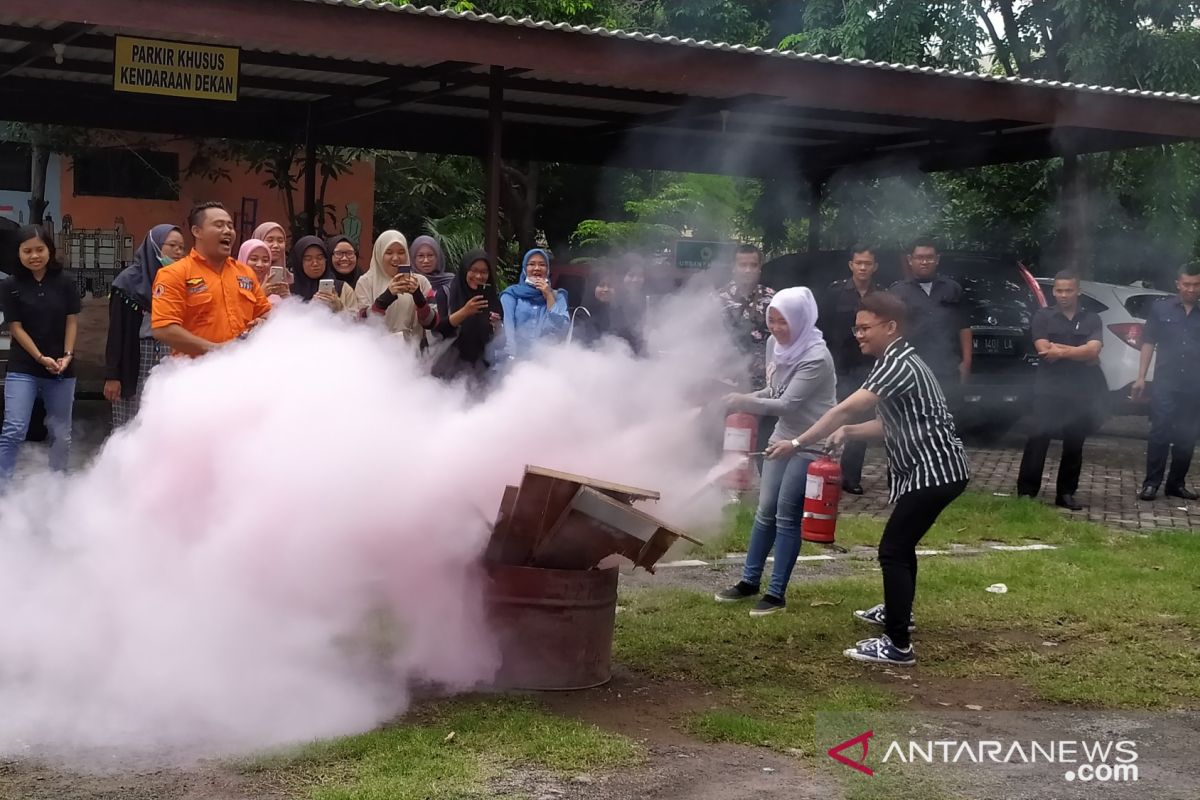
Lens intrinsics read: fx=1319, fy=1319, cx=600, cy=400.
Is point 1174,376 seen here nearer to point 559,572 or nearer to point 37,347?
point 559,572

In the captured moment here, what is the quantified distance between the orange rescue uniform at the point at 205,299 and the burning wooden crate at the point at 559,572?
1.96 m

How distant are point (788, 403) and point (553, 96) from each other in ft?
21.6

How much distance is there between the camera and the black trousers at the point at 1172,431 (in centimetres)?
1127

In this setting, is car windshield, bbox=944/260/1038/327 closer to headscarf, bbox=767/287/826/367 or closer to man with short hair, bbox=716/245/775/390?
man with short hair, bbox=716/245/775/390

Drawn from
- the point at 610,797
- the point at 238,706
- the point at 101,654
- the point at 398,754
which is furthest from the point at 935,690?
the point at 101,654

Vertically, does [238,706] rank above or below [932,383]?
below

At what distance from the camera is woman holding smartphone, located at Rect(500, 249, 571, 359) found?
904cm

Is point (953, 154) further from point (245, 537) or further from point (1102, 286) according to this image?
point (245, 537)

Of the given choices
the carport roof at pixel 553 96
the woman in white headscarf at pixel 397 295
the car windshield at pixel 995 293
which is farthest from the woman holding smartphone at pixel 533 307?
the car windshield at pixel 995 293

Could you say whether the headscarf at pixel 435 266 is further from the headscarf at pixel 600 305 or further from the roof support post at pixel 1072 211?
the roof support post at pixel 1072 211

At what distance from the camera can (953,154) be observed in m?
14.3

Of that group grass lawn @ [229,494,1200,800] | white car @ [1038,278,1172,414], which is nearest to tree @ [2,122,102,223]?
grass lawn @ [229,494,1200,800]

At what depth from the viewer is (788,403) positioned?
22.2 ft

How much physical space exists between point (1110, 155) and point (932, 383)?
14.5 metres
